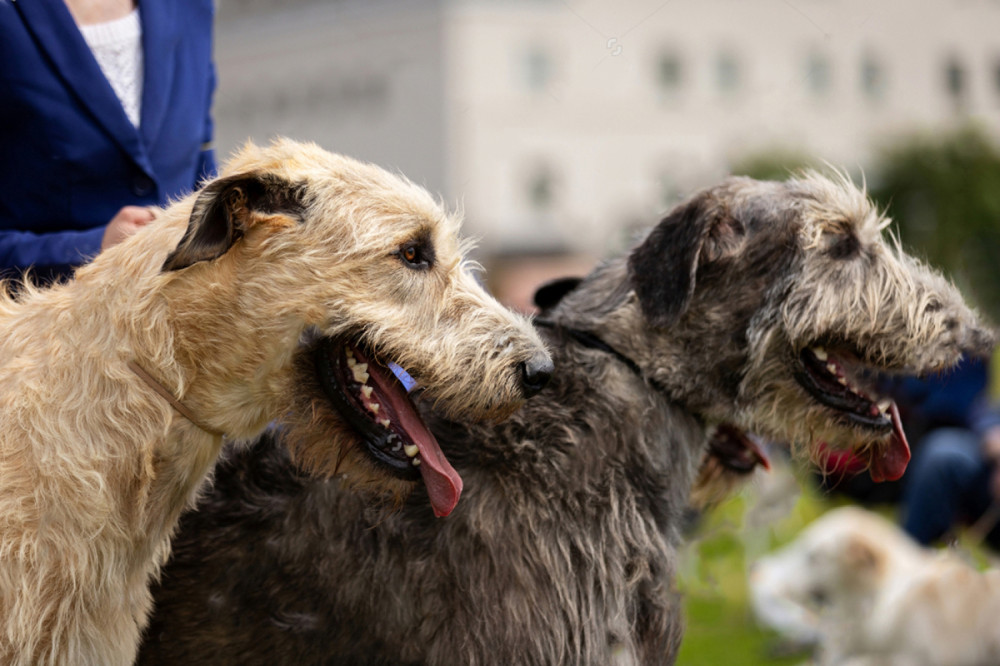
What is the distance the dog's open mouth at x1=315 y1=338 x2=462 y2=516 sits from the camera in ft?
10.0

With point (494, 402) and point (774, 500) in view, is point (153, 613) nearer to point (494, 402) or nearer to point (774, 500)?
point (494, 402)

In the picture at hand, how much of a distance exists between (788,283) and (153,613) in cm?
231

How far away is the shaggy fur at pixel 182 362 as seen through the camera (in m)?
2.85

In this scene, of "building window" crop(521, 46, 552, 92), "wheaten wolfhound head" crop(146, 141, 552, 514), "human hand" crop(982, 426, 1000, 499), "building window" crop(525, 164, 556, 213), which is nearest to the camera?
"wheaten wolfhound head" crop(146, 141, 552, 514)

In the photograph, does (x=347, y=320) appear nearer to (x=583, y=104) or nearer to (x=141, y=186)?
(x=141, y=186)

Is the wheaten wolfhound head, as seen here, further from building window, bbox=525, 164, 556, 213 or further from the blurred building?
building window, bbox=525, 164, 556, 213

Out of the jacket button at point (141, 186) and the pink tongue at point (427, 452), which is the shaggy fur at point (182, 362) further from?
the jacket button at point (141, 186)

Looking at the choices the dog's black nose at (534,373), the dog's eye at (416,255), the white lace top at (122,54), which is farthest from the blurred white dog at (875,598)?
the white lace top at (122,54)

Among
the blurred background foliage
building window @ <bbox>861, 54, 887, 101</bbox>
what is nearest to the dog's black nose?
the blurred background foliage

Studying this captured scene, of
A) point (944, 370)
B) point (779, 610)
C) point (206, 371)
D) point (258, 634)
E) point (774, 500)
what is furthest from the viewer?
point (774, 500)

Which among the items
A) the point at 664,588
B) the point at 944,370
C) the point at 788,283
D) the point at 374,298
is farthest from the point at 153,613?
the point at 944,370

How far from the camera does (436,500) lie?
309 cm

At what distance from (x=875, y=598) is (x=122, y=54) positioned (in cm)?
552

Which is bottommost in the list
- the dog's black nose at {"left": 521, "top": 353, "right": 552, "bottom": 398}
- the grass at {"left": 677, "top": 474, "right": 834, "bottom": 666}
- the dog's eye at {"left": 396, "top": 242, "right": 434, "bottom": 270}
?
the grass at {"left": 677, "top": 474, "right": 834, "bottom": 666}
